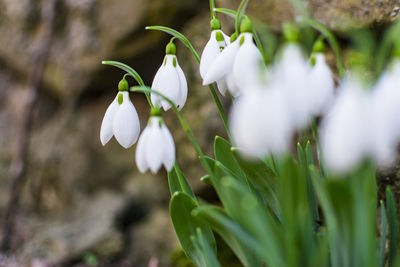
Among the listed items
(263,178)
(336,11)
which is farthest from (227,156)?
(336,11)

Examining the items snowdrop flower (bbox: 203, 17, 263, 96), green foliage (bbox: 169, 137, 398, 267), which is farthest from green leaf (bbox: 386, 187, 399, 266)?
snowdrop flower (bbox: 203, 17, 263, 96)

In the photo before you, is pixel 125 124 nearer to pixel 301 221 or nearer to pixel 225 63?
pixel 225 63

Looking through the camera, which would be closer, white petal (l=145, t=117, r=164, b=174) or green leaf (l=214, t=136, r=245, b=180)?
white petal (l=145, t=117, r=164, b=174)

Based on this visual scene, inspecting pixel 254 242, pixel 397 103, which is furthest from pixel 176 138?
pixel 397 103

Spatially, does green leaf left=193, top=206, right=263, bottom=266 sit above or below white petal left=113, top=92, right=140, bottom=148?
below

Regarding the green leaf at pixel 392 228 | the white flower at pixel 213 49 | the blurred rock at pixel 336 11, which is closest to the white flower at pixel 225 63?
the white flower at pixel 213 49

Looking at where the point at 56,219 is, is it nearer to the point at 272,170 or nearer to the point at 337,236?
the point at 272,170

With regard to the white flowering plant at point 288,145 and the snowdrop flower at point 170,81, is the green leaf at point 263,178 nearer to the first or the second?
the white flowering plant at point 288,145

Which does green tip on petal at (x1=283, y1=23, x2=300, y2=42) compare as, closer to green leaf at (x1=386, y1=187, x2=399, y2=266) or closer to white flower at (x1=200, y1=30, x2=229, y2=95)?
white flower at (x1=200, y1=30, x2=229, y2=95)
